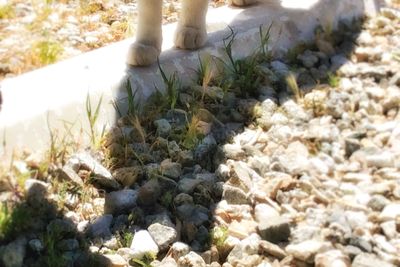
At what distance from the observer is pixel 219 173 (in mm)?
1791

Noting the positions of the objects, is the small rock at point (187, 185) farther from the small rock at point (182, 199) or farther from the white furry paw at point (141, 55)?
the white furry paw at point (141, 55)

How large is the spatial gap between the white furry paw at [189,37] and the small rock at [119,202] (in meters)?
0.77

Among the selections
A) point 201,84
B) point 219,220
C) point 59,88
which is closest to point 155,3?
point 201,84

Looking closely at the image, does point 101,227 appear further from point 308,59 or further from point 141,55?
point 308,59

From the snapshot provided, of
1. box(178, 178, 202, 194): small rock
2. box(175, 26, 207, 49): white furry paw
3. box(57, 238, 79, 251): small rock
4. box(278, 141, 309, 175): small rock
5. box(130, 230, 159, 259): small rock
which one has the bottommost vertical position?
box(130, 230, 159, 259): small rock

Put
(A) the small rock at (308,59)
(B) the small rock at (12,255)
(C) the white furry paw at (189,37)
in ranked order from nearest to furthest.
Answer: (B) the small rock at (12,255)
(C) the white furry paw at (189,37)
(A) the small rock at (308,59)

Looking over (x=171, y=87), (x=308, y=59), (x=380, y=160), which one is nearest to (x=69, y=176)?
(x=171, y=87)

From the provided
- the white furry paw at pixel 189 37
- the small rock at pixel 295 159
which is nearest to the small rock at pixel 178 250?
the small rock at pixel 295 159

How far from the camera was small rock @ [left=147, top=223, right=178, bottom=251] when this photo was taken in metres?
1.53

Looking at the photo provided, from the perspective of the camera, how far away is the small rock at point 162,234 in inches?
60.2

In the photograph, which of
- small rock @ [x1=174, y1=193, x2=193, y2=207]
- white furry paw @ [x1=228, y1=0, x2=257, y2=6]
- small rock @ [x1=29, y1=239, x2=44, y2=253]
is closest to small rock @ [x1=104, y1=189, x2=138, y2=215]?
small rock @ [x1=174, y1=193, x2=193, y2=207]

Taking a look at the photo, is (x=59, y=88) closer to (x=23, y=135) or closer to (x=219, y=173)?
(x=23, y=135)

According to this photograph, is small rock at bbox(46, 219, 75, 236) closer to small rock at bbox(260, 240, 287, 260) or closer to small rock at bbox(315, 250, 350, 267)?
small rock at bbox(260, 240, 287, 260)

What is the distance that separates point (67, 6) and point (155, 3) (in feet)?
2.00
